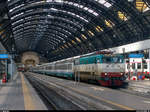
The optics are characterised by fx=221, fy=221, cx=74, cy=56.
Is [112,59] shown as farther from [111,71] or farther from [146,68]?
[146,68]

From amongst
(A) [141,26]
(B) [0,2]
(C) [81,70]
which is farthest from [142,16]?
(B) [0,2]

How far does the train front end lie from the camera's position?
24047mm

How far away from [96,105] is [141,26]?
3802 centimetres

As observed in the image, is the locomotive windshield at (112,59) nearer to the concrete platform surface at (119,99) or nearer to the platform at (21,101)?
the concrete platform surface at (119,99)

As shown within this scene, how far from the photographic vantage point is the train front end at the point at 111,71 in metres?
24.0

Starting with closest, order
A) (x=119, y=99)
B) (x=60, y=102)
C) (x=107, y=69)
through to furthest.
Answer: (x=119, y=99)
(x=60, y=102)
(x=107, y=69)

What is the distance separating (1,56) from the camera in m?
30.7

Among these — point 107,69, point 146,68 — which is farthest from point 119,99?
point 146,68

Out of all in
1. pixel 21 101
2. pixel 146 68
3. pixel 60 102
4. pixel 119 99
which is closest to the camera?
pixel 21 101

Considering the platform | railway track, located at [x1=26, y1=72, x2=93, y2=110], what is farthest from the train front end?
the platform

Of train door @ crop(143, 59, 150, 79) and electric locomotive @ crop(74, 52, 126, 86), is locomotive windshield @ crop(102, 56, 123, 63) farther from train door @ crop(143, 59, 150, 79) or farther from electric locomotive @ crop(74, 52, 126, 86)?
train door @ crop(143, 59, 150, 79)

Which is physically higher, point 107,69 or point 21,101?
point 107,69

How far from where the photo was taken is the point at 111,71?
24.3 m

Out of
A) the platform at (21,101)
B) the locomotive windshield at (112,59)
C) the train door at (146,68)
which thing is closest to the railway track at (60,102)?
the platform at (21,101)
